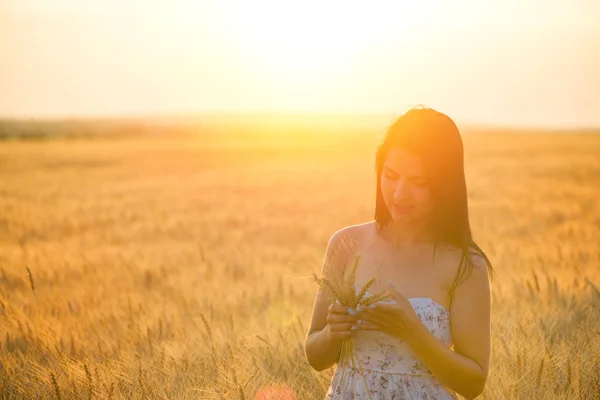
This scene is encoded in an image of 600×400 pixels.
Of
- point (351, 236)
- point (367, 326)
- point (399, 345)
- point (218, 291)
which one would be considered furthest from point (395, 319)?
point (218, 291)

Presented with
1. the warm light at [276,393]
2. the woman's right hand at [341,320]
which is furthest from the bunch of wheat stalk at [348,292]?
the warm light at [276,393]

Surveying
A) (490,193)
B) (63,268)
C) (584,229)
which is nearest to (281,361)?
(63,268)

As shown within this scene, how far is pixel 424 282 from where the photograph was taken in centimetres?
237

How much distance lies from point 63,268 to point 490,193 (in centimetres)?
1131

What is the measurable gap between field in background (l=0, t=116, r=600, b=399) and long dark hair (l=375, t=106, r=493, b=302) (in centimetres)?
16

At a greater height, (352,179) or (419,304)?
(419,304)

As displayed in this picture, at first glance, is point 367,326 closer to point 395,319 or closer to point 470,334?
point 395,319

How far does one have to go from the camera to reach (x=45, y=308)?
5.00 metres

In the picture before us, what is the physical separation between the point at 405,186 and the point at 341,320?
497mm

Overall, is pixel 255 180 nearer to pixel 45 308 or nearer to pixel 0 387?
pixel 45 308

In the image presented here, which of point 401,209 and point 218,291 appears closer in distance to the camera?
point 401,209

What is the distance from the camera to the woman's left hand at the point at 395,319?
2.11 metres

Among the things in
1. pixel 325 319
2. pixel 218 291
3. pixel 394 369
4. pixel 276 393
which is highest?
pixel 325 319

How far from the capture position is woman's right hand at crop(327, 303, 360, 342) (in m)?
2.12
